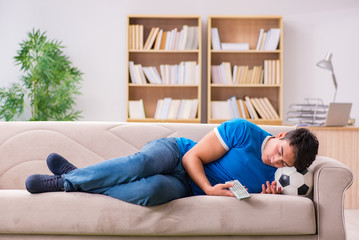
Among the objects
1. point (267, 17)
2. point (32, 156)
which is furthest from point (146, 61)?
point (32, 156)

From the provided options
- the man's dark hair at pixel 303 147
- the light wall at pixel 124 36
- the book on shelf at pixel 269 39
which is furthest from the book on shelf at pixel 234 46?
the man's dark hair at pixel 303 147

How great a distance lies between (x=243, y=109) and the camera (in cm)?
420

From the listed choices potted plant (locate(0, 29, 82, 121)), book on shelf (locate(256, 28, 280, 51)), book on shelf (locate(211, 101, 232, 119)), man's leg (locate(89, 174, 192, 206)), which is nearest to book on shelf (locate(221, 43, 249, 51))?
book on shelf (locate(256, 28, 280, 51))

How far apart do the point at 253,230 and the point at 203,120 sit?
271 centimetres

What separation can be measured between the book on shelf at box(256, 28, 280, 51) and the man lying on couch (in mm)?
2424

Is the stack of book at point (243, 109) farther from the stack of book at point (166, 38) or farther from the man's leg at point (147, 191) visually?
the man's leg at point (147, 191)

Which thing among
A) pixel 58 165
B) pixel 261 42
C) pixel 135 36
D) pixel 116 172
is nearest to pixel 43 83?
pixel 135 36

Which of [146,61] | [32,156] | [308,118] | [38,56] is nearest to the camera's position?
[32,156]

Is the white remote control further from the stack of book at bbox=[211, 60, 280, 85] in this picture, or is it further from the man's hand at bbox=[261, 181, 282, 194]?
the stack of book at bbox=[211, 60, 280, 85]

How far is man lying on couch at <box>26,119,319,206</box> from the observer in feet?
5.70

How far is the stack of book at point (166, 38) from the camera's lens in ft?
13.8

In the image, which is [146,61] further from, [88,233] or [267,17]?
[88,233]

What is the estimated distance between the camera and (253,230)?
5.63 ft

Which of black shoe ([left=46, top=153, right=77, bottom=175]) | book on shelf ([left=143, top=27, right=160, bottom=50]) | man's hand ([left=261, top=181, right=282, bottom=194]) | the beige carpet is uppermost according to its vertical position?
book on shelf ([left=143, top=27, right=160, bottom=50])
